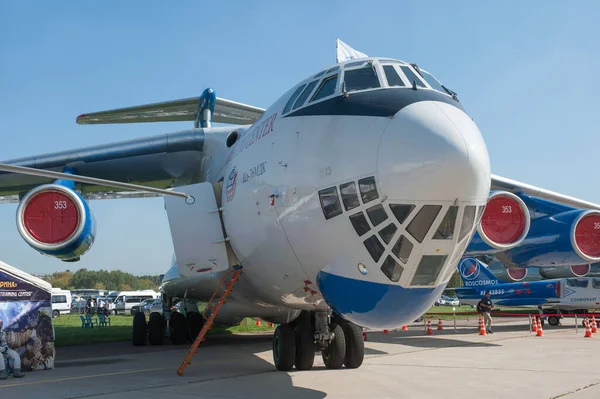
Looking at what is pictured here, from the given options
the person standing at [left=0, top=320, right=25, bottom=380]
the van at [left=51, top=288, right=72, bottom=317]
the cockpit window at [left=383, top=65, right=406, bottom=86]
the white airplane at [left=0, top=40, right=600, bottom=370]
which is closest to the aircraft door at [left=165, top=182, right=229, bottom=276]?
the white airplane at [left=0, top=40, right=600, bottom=370]

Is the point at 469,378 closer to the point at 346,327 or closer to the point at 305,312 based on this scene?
the point at 346,327

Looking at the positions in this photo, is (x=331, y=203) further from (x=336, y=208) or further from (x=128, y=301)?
(x=128, y=301)

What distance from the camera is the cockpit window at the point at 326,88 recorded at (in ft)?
19.3

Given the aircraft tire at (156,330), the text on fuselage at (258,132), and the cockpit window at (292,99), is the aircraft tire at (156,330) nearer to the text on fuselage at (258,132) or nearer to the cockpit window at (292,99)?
the text on fuselage at (258,132)

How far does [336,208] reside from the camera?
5.18 meters

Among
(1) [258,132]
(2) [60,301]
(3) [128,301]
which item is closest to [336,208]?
(1) [258,132]

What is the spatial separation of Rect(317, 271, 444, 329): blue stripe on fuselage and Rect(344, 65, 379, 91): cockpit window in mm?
1740

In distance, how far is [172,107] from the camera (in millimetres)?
14289

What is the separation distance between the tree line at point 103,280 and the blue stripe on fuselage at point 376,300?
102691 mm

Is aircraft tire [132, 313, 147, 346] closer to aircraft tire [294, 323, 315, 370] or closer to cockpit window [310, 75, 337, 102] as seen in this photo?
aircraft tire [294, 323, 315, 370]

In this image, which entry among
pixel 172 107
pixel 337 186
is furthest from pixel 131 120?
pixel 337 186

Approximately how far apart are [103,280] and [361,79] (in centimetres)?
11312

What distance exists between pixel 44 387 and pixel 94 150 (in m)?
4.59

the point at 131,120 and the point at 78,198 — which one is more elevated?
the point at 131,120
